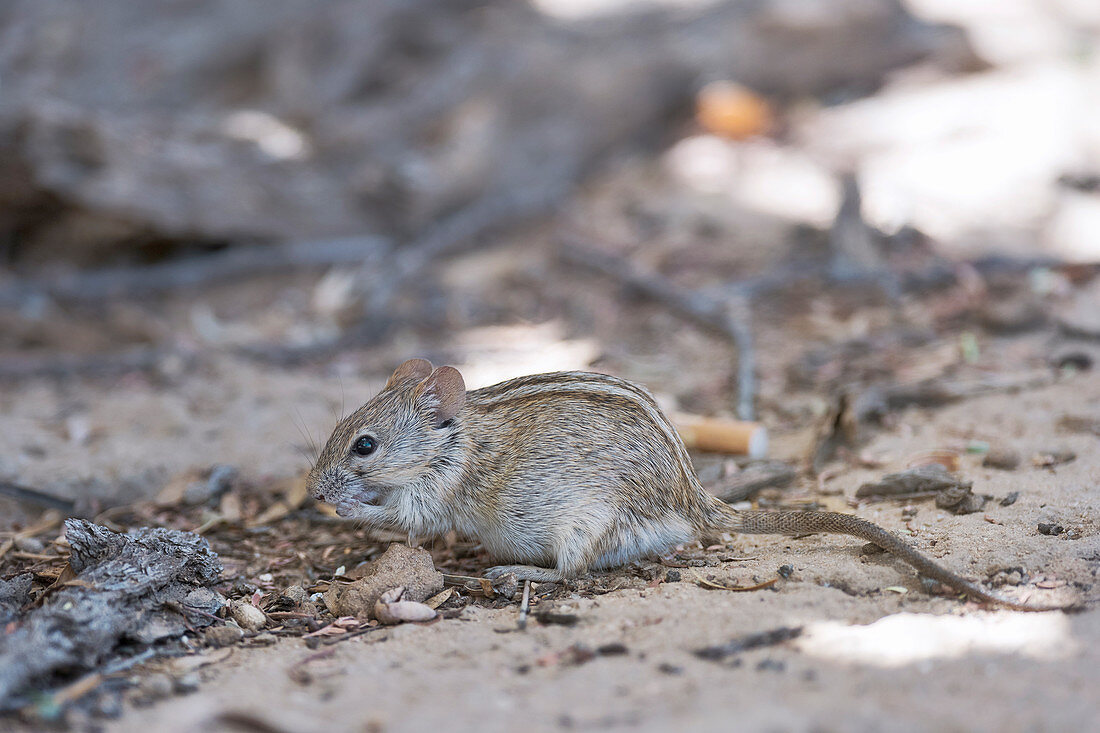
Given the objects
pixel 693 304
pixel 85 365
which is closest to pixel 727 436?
pixel 693 304

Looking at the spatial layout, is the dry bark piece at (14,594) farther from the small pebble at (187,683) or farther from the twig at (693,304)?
the twig at (693,304)

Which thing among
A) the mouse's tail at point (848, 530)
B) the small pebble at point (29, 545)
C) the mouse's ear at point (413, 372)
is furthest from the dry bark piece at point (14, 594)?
the mouse's tail at point (848, 530)

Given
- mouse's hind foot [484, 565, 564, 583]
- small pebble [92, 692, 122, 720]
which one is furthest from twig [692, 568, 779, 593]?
small pebble [92, 692, 122, 720]

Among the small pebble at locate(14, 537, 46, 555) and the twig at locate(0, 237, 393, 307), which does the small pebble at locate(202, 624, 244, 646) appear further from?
the twig at locate(0, 237, 393, 307)

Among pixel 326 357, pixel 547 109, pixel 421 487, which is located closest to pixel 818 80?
pixel 547 109

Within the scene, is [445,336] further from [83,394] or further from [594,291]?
[83,394]

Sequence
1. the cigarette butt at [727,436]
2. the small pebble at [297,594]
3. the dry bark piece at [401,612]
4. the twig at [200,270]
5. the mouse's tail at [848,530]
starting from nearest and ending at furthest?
the mouse's tail at [848,530] < the dry bark piece at [401,612] < the small pebble at [297,594] < the cigarette butt at [727,436] < the twig at [200,270]
